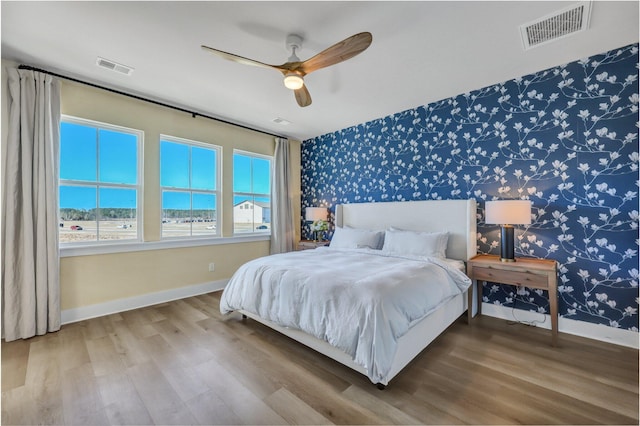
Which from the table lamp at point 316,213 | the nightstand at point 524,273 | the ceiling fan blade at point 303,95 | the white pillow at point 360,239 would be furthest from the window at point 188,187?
the nightstand at point 524,273

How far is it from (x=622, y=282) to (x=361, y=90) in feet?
10.4

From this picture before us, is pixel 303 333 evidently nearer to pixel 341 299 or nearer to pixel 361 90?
pixel 341 299

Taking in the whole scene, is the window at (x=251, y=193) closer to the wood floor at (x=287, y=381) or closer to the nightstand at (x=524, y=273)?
the wood floor at (x=287, y=381)

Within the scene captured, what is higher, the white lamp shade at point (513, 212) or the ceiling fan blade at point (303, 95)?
the ceiling fan blade at point (303, 95)

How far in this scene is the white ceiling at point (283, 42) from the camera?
201cm

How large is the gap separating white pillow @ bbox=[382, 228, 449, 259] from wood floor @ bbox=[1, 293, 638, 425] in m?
0.85

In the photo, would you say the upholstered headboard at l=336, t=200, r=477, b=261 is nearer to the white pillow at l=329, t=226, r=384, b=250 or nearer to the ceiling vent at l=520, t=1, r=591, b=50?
the white pillow at l=329, t=226, r=384, b=250

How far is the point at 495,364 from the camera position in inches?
85.9

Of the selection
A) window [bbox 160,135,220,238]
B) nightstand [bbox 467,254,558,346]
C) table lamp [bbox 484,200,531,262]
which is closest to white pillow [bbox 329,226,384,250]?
nightstand [bbox 467,254,558,346]

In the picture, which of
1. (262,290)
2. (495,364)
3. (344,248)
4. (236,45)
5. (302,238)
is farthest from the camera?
(302,238)

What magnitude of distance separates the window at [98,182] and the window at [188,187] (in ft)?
1.14

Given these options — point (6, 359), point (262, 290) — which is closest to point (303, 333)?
point (262, 290)

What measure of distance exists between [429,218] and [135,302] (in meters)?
3.84

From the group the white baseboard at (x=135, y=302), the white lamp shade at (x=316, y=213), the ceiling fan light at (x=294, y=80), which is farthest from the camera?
the white lamp shade at (x=316, y=213)
